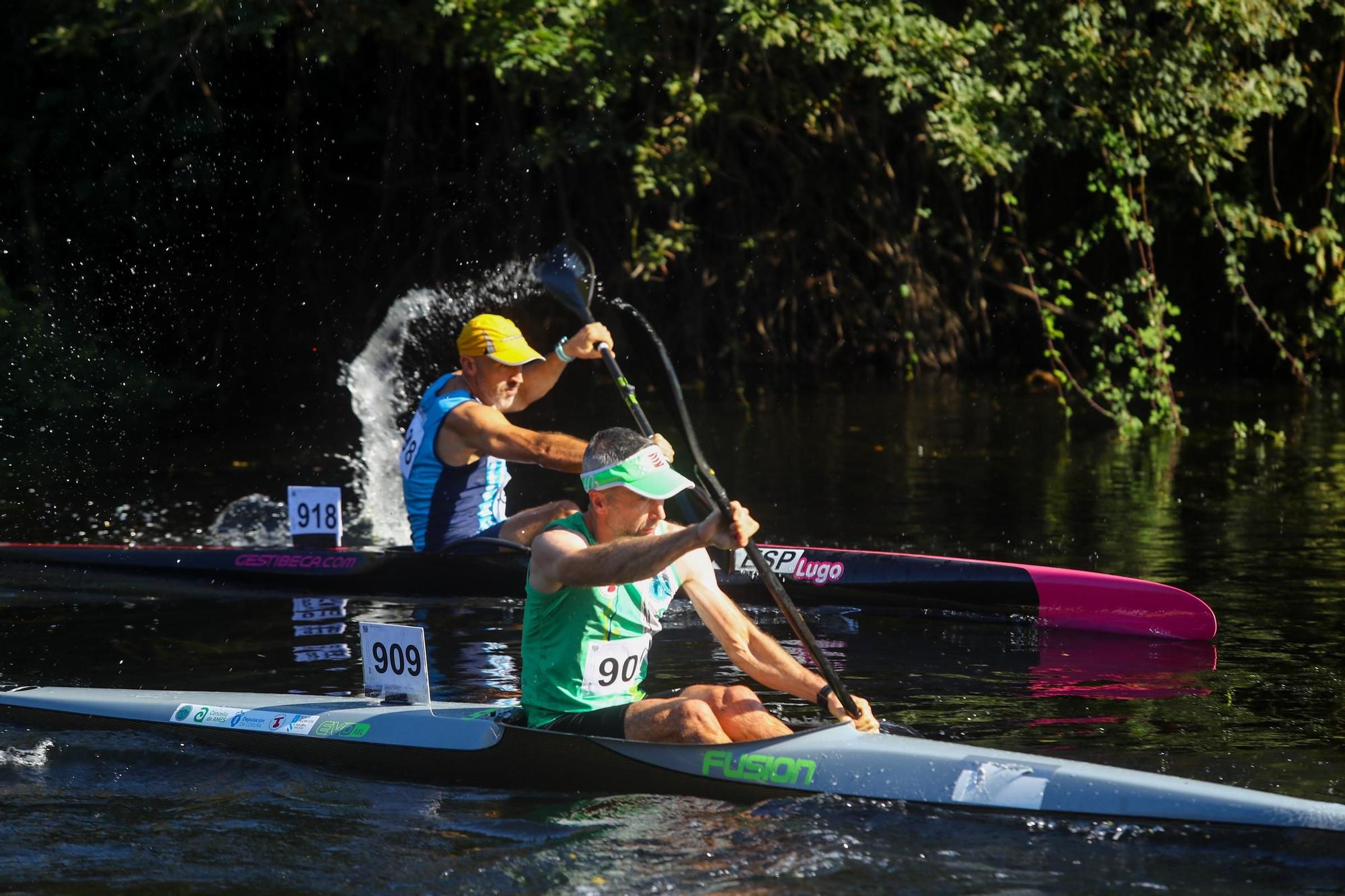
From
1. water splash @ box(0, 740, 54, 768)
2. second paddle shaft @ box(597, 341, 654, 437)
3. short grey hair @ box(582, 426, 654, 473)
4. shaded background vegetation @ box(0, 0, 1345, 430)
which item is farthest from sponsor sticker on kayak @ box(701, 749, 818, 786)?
shaded background vegetation @ box(0, 0, 1345, 430)

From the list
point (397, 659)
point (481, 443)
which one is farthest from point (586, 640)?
point (481, 443)

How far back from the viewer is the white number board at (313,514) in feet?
27.0

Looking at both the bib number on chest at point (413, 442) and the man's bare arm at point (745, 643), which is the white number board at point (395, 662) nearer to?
the man's bare arm at point (745, 643)

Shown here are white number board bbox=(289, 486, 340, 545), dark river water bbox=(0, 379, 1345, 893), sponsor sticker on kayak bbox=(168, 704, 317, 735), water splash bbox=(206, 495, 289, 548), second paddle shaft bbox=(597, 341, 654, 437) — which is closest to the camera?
dark river water bbox=(0, 379, 1345, 893)

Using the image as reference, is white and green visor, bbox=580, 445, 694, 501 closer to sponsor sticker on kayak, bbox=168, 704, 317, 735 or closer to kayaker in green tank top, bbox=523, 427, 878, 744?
kayaker in green tank top, bbox=523, 427, 878, 744

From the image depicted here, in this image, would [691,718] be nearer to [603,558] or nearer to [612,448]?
[603,558]

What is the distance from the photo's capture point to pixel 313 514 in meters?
8.23

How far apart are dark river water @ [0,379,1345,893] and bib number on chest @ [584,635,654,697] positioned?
0.25m

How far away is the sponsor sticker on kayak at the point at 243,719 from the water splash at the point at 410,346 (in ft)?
28.3

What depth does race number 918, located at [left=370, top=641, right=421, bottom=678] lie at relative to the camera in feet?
16.5

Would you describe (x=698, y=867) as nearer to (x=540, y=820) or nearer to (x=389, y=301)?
(x=540, y=820)

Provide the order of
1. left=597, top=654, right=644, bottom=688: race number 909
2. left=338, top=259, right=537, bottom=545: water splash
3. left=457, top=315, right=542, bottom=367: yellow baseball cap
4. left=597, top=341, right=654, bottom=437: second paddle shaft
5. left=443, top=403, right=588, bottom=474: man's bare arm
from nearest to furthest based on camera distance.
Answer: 1. left=597, top=654, right=644, bottom=688: race number 909
2. left=597, top=341, right=654, bottom=437: second paddle shaft
3. left=443, top=403, right=588, bottom=474: man's bare arm
4. left=457, top=315, right=542, bottom=367: yellow baseball cap
5. left=338, top=259, right=537, bottom=545: water splash

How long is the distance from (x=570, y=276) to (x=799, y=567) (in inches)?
67.6

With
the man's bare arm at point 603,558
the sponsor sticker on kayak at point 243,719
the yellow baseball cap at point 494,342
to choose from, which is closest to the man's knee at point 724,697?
the man's bare arm at point 603,558
